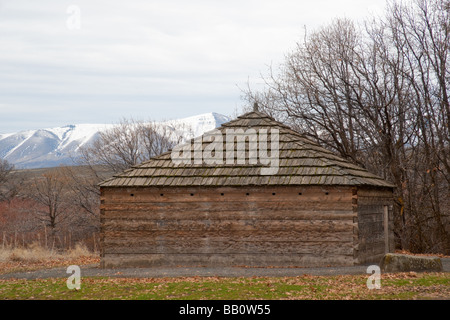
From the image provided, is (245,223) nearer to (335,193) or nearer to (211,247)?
(211,247)

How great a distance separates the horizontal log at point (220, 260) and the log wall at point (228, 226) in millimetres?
31

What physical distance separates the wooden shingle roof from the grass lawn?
13.2ft

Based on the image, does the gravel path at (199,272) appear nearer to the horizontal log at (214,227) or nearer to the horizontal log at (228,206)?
the horizontal log at (214,227)

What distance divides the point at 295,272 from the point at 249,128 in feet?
20.9

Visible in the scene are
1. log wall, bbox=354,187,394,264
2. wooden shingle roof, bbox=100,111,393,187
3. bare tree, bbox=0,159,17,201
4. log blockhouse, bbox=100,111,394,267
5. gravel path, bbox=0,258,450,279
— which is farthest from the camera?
bare tree, bbox=0,159,17,201

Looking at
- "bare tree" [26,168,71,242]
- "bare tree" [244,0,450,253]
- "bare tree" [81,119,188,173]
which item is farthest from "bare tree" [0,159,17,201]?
"bare tree" [244,0,450,253]

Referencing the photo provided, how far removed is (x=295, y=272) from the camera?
52.5 ft

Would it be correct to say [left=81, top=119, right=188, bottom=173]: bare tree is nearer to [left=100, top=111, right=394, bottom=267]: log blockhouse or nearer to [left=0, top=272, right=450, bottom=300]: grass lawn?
[left=100, top=111, right=394, bottom=267]: log blockhouse

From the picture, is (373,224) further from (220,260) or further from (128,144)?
(128,144)

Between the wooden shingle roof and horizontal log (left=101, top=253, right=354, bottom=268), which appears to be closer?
horizontal log (left=101, top=253, right=354, bottom=268)

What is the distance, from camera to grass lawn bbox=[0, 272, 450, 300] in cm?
1181

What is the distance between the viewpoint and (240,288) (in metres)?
12.8

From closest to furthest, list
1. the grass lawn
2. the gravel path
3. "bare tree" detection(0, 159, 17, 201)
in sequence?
the grass lawn < the gravel path < "bare tree" detection(0, 159, 17, 201)
